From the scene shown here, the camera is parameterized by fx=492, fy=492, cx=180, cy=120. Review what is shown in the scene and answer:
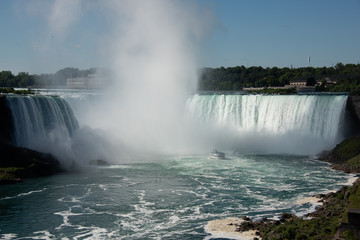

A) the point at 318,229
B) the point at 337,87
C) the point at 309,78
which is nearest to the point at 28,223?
the point at 318,229

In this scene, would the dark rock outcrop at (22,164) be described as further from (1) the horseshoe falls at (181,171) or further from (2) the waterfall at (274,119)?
(2) the waterfall at (274,119)

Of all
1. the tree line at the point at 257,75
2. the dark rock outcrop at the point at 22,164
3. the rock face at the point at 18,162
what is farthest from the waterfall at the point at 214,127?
the tree line at the point at 257,75

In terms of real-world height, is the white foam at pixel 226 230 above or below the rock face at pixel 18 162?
below

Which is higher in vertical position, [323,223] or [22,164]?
[22,164]

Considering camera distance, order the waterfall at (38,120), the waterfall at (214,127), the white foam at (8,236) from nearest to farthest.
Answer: the white foam at (8,236)
the waterfall at (38,120)
the waterfall at (214,127)

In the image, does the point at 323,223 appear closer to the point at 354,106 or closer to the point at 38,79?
the point at 354,106

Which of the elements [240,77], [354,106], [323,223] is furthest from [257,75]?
[323,223]
